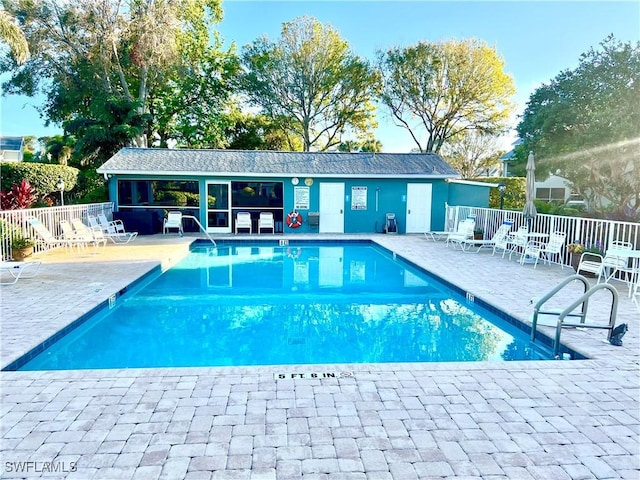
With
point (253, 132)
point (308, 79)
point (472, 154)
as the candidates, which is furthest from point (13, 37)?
point (472, 154)

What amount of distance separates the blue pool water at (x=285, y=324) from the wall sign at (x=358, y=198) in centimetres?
667

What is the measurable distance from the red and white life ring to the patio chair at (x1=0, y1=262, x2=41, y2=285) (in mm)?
8908

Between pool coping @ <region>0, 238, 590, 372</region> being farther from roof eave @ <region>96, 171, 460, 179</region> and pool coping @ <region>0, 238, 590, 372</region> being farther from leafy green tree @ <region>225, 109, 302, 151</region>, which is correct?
leafy green tree @ <region>225, 109, 302, 151</region>

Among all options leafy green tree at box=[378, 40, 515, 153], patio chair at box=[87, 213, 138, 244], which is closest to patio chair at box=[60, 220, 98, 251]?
patio chair at box=[87, 213, 138, 244]

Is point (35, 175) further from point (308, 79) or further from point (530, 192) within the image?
point (530, 192)

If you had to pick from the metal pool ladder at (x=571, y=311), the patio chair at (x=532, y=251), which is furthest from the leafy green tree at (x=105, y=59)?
the metal pool ladder at (x=571, y=311)

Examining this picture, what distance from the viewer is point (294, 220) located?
1616cm

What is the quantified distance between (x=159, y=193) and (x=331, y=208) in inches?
248

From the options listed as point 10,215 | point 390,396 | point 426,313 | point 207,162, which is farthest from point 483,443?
point 207,162

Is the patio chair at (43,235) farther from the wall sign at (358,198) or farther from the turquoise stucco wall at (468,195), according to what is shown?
the turquoise stucco wall at (468,195)

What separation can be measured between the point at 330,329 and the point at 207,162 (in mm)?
11635

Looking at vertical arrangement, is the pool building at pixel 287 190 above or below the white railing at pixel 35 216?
above

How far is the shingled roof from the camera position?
15.2 m

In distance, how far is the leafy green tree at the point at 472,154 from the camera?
35719 mm
